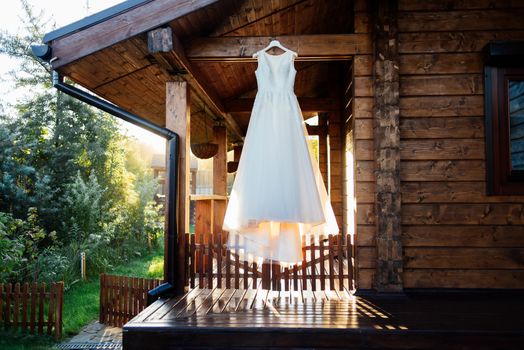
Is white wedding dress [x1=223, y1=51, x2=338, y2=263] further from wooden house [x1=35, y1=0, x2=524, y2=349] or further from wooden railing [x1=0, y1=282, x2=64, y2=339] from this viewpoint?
wooden railing [x1=0, y1=282, x2=64, y2=339]

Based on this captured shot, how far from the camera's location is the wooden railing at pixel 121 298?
18.3 ft

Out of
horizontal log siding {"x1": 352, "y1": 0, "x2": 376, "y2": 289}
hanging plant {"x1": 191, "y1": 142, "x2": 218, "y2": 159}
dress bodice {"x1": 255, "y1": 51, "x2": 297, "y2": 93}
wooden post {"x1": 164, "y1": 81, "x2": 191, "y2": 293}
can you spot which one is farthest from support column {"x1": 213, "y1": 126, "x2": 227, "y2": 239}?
dress bodice {"x1": 255, "y1": 51, "x2": 297, "y2": 93}

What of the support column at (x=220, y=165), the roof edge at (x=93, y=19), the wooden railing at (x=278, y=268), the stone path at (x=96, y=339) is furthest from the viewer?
the support column at (x=220, y=165)

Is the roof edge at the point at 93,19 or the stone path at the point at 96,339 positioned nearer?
the roof edge at the point at 93,19

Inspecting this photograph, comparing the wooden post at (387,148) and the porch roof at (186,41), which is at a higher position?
the porch roof at (186,41)

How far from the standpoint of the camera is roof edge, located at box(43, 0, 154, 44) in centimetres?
301

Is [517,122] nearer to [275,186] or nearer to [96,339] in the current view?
[275,186]

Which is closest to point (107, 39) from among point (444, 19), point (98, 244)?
point (444, 19)

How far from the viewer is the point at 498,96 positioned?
132 inches

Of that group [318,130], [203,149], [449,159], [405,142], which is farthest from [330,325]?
[318,130]

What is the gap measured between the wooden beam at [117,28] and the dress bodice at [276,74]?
2.34 ft

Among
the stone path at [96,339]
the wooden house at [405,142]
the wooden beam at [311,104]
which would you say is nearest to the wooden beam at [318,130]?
the wooden beam at [311,104]

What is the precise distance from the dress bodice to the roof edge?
3.50ft

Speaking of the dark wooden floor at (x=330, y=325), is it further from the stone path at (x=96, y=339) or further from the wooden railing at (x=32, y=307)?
the wooden railing at (x=32, y=307)
